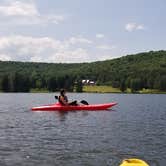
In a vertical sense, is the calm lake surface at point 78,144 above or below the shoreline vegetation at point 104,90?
below

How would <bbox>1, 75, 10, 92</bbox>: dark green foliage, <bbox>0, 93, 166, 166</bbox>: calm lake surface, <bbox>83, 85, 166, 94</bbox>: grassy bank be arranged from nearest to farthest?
<bbox>0, 93, 166, 166</bbox>: calm lake surface, <bbox>1, 75, 10, 92</bbox>: dark green foliage, <bbox>83, 85, 166, 94</bbox>: grassy bank

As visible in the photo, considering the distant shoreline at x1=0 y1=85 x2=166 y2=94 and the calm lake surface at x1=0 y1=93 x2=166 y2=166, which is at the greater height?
the distant shoreline at x1=0 y1=85 x2=166 y2=94

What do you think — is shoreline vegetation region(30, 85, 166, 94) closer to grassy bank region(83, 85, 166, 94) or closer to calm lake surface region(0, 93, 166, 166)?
grassy bank region(83, 85, 166, 94)

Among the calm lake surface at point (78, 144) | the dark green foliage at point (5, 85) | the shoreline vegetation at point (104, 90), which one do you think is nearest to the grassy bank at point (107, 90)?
the shoreline vegetation at point (104, 90)

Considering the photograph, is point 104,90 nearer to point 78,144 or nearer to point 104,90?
point 104,90

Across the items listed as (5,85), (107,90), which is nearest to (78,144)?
(5,85)

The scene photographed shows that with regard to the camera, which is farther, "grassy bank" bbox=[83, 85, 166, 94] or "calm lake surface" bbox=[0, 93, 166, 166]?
"grassy bank" bbox=[83, 85, 166, 94]

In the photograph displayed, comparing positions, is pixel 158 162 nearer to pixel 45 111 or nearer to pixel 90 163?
pixel 90 163

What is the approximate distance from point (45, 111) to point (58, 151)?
82.9 feet

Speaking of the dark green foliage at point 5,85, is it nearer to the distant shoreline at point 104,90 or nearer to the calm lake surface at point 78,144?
the distant shoreline at point 104,90

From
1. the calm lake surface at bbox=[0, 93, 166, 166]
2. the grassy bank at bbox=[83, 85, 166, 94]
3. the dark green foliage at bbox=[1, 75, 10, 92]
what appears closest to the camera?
the calm lake surface at bbox=[0, 93, 166, 166]

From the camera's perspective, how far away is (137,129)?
97.9ft

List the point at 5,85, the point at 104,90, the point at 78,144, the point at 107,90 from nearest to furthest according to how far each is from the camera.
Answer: the point at 78,144 → the point at 5,85 → the point at 107,90 → the point at 104,90

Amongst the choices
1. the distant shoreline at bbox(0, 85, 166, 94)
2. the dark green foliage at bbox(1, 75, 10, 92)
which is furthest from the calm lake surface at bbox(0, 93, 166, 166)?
the distant shoreline at bbox(0, 85, 166, 94)
